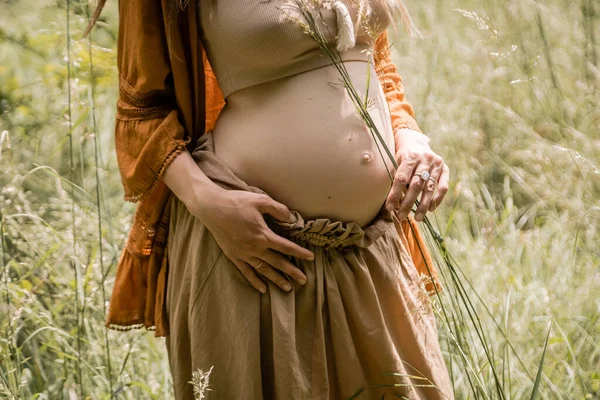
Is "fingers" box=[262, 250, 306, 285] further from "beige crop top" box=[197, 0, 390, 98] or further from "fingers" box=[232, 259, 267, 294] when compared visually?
"beige crop top" box=[197, 0, 390, 98]

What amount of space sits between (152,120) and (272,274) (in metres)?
0.43

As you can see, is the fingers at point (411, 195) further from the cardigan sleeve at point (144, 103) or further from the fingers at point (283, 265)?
the cardigan sleeve at point (144, 103)

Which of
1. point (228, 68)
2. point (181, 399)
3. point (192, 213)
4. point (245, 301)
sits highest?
point (228, 68)

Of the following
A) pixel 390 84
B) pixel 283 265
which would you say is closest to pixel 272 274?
pixel 283 265

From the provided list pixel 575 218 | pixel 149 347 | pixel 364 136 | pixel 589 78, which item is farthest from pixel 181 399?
pixel 589 78

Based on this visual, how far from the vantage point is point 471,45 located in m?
4.03

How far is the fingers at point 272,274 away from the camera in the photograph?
1.49 m

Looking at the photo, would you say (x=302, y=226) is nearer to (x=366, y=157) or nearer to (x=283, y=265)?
(x=283, y=265)

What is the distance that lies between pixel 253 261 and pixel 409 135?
0.49 metres

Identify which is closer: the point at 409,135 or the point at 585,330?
the point at 409,135

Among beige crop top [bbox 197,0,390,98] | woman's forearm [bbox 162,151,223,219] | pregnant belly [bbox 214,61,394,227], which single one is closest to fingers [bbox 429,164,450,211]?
pregnant belly [bbox 214,61,394,227]

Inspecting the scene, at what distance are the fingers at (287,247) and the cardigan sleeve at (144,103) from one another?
28 centimetres

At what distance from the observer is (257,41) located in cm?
146

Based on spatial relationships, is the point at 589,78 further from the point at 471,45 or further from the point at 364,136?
the point at 364,136
